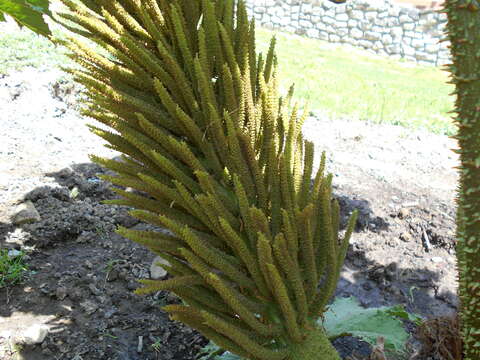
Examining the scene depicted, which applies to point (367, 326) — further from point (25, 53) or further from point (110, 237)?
point (25, 53)

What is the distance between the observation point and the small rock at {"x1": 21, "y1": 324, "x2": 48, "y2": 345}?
232 centimetres

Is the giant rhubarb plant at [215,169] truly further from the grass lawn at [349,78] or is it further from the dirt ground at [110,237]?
the grass lawn at [349,78]

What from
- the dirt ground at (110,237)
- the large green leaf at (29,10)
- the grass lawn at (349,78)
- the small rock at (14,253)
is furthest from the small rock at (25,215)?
the grass lawn at (349,78)

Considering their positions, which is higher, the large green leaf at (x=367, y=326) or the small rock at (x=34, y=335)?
the large green leaf at (x=367, y=326)

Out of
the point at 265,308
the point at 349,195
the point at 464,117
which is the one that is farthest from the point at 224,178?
the point at 349,195

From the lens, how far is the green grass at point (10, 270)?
268 centimetres

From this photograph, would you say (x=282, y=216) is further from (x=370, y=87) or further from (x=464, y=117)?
(x=370, y=87)

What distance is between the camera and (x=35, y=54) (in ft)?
19.2

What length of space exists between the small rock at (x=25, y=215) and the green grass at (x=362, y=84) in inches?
97.1

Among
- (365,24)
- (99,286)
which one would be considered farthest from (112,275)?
(365,24)

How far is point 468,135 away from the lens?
129 centimetres

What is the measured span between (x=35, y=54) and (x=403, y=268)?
4.90 meters

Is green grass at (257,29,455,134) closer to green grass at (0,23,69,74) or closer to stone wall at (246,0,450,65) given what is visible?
stone wall at (246,0,450,65)

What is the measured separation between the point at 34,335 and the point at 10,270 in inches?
21.6
